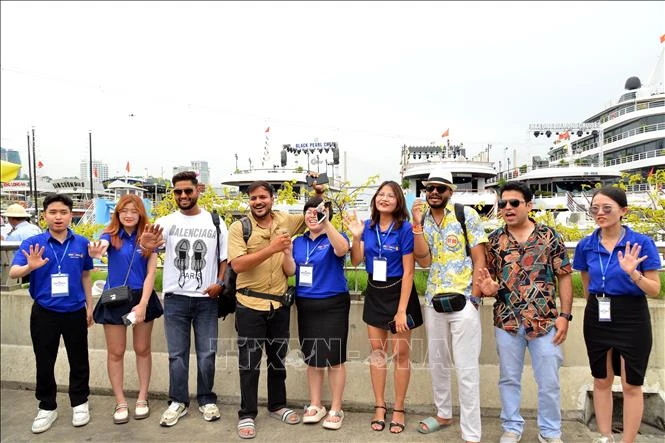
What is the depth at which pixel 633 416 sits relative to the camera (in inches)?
107

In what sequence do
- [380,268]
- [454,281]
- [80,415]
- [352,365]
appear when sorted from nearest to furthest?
[454,281] → [380,268] → [80,415] → [352,365]

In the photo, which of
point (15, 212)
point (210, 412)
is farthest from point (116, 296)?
point (15, 212)

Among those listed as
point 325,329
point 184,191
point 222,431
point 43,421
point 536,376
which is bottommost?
point 222,431

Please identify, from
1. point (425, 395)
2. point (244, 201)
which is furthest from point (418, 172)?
point (425, 395)

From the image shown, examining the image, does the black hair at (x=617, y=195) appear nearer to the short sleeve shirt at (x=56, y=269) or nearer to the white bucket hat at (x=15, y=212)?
the short sleeve shirt at (x=56, y=269)

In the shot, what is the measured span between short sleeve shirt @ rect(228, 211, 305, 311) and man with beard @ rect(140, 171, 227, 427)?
0.93ft

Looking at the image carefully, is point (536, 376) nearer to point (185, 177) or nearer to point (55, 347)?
point (185, 177)

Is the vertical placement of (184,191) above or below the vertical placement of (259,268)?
above

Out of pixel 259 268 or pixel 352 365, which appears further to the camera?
pixel 352 365

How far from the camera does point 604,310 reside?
266 cm

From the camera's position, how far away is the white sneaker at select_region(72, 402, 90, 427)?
127 inches

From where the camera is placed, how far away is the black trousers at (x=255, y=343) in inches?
123

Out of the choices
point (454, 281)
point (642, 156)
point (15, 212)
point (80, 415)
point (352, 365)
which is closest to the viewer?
point (454, 281)

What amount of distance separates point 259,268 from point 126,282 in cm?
115
